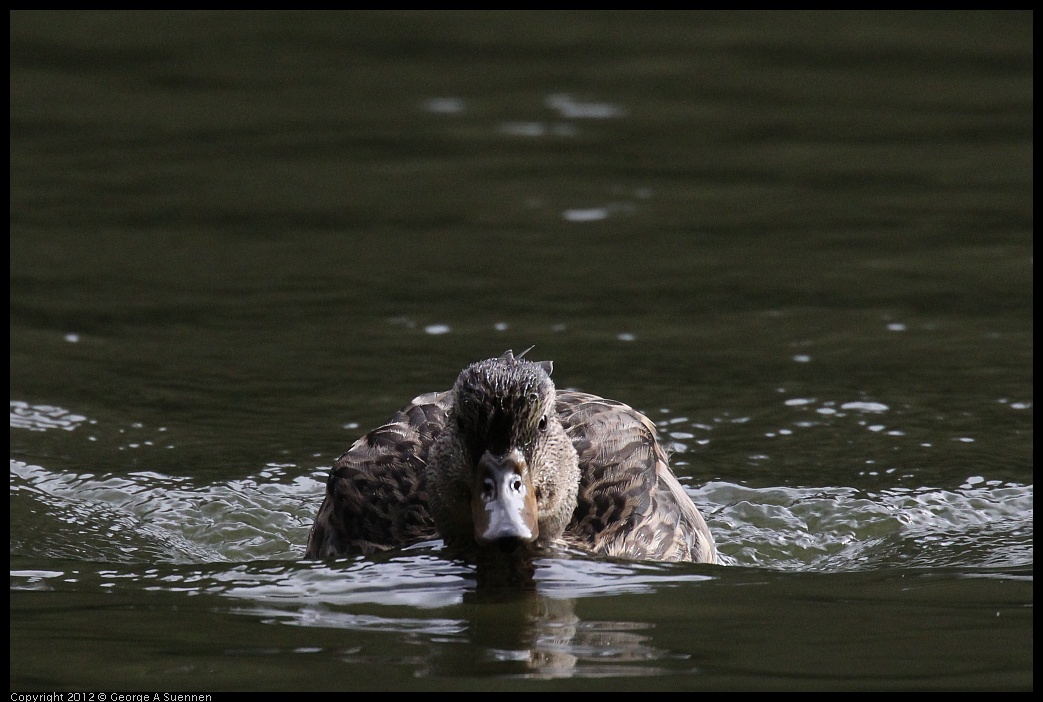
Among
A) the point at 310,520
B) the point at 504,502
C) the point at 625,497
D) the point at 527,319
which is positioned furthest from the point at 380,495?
the point at 527,319

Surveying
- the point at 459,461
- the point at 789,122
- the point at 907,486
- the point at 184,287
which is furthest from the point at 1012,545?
the point at 789,122

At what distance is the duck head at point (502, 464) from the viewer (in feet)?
25.0

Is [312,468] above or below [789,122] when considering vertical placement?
below

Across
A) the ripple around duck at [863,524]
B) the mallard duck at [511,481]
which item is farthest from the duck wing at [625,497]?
the ripple around duck at [863,524]

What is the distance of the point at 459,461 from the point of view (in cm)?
798

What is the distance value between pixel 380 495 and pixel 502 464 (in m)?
1.20

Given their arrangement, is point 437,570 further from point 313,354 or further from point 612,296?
point 612,296

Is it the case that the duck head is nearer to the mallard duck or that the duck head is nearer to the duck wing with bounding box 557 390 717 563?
the mallard duck

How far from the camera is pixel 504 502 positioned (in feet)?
24.9

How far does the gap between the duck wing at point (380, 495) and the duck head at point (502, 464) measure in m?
0.35

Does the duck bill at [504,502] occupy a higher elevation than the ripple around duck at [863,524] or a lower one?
higher

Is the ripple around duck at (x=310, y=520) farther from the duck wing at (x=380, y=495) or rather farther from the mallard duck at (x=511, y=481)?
the duck wing at (x=380, y=495)

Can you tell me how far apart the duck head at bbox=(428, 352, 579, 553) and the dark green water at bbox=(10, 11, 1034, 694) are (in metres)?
0.28
